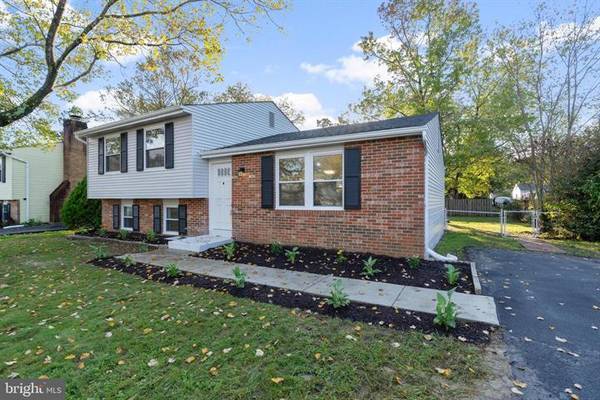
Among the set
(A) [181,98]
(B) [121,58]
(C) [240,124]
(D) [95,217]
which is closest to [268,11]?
(C) [240,124]

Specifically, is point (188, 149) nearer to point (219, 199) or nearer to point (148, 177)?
point (219, 199)

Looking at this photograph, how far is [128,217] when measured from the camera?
11.9 metres

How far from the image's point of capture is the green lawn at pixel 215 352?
2.41 meters

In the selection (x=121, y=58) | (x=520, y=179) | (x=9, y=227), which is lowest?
(x=9, y=227)

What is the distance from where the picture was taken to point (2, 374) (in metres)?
2.72

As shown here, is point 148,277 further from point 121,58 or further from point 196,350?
point 121,58

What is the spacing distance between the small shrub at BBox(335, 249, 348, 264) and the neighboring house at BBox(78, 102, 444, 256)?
0.21m

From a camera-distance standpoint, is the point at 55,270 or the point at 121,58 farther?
the point at 121,58

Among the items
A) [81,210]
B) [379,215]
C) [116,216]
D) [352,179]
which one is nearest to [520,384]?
[379,215]

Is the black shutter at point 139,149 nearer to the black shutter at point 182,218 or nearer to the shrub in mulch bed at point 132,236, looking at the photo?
the black shutter at point 182,218

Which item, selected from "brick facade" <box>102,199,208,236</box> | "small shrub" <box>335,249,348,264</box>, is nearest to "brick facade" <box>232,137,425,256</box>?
"small shrub" <box>335,249,348,264</box>

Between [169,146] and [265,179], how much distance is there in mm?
3849

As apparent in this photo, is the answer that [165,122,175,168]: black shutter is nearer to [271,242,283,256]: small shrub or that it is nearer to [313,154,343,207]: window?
[271,242,283,256]: small shrub

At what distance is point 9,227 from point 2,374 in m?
20.9
